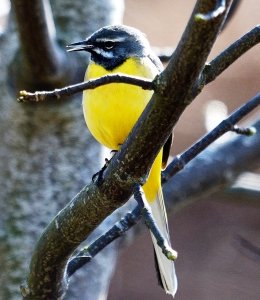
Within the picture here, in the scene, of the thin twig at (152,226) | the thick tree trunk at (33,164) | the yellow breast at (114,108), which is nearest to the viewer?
the thin twig at (152,226)

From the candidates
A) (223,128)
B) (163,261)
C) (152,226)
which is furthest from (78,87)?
(163,261)

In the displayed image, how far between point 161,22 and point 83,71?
4.44 ft

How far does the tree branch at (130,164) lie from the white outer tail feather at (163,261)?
1.06 feet

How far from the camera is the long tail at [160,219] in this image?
201 centimetres

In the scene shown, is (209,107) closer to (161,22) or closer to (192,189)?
(161,22)

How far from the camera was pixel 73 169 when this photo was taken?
232 centimetres

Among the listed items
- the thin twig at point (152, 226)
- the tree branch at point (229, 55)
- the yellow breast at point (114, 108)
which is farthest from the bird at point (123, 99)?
the tree branch at point (229, 55)

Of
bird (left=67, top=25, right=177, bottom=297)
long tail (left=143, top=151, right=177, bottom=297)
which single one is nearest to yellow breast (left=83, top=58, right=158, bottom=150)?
bird (left=67, top=25, right=177, bottom=297)

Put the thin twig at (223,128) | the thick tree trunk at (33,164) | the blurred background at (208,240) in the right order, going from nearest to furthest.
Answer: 1. the thin twig at (223,128)
2. the thick tree trunk at (33,164)
3. the blurred background at (208,240)

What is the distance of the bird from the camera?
6.39 feet

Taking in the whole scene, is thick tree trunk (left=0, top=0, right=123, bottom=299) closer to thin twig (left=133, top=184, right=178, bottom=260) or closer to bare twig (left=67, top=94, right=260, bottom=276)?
bare twig (left=67, top=94, right=260, bottom=276)

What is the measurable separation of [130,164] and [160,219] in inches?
28.0

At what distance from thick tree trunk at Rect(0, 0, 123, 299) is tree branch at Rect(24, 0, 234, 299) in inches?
20.9

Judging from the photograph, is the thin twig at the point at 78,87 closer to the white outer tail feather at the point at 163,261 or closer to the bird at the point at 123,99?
the bird at the point at 123,99
